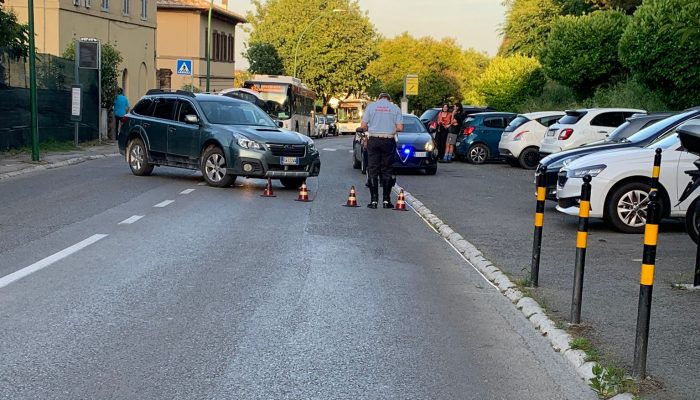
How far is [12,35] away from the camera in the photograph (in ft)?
81.7

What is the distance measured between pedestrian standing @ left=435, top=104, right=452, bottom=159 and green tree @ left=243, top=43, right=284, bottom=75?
56294 millimetres

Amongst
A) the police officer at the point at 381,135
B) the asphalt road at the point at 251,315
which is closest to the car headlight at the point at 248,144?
the police officer at the point at 381,135

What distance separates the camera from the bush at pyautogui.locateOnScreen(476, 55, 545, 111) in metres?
47.2

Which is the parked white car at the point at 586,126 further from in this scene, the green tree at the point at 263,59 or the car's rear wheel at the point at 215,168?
the green tree at the point at 263,59

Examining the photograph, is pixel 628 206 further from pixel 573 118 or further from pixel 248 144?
pixel 573 118

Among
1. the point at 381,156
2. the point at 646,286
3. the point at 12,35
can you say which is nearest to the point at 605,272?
the point at 646,286

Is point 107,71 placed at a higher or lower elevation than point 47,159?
higher

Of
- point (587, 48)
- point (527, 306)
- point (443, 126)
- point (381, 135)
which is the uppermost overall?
point (587, 48)

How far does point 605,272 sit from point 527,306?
216 cm

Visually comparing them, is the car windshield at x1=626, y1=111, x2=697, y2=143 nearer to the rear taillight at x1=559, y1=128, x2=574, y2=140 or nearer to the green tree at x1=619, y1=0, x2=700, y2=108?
the rear taillight at x1=559, y1=128, x2=574, y2=140

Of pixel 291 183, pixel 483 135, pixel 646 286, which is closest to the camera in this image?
pixel 646 286

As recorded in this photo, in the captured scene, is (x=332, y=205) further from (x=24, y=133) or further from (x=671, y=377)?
(x=24, y=133)

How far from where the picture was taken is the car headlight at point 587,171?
13.2 meters

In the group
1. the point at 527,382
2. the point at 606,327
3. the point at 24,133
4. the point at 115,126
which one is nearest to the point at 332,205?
the point at 606,327
